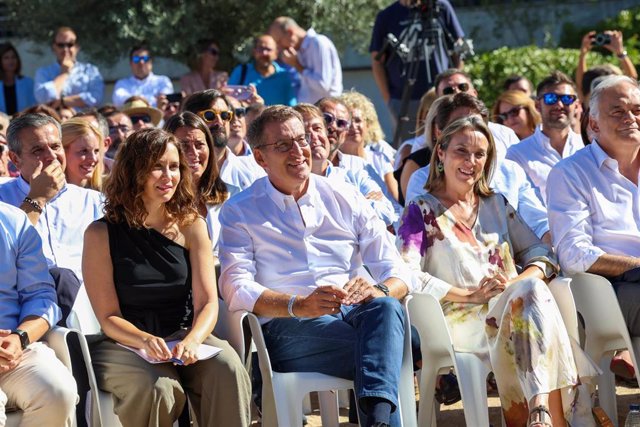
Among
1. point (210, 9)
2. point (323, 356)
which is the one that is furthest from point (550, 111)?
point (210, 9)

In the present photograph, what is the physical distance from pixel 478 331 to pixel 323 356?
83 cm

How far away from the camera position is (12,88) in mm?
11391

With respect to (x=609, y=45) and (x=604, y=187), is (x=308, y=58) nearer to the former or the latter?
(x=609, y=45)

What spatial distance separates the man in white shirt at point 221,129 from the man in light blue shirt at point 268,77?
110 inches

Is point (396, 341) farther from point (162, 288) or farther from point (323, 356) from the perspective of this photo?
point (162, 288)

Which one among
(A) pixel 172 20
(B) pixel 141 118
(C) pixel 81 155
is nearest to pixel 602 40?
(B) pixel 141 118

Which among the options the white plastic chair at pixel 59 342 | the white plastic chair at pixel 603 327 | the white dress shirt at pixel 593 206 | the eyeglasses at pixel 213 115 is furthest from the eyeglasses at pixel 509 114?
the white plastic chair at pixel 59 342

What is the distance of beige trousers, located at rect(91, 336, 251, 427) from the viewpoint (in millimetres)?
4797

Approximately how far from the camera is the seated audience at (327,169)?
6.88 meters

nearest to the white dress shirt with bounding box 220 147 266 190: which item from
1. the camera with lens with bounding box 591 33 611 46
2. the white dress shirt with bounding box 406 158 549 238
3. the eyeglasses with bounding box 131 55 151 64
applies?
the white dress shirt with bounding box 406 158 549 238

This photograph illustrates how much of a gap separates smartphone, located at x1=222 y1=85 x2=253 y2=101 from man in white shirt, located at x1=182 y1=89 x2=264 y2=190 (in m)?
1.77

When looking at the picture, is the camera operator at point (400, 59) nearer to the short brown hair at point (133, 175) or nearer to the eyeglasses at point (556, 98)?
the eyeglasses at point (556, 98)

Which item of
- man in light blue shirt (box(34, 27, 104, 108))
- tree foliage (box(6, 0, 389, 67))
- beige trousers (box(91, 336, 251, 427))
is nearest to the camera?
beige trousers (box(91, 336, 251, 427))

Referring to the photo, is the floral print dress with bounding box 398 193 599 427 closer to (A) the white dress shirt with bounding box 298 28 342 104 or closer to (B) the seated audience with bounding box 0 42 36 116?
(A) the white dress shirt with bounding box 298 28 342 104
